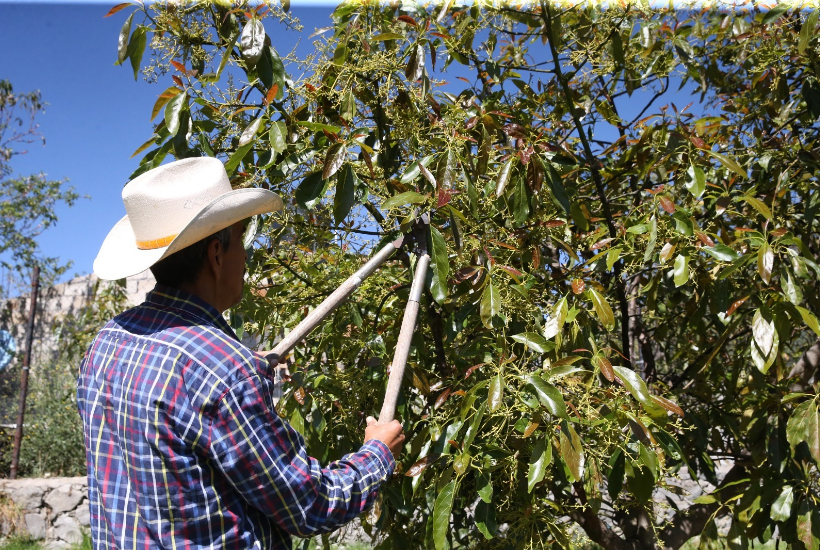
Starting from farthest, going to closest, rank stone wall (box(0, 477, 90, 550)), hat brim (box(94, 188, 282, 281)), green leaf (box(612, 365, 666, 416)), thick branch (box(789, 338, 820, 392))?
stone wall (box(0, 477, 90, 550)) < thick branch (box(789, 338, 820, 392)) < green leaf (box(612, 365, 666, 416)) < hat brim (box(94, 188, 282, 281))

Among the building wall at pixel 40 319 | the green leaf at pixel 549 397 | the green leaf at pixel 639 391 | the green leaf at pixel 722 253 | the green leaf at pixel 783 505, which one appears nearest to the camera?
the green leaf at pixel 549 397

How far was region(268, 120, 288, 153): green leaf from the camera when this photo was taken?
1532mm

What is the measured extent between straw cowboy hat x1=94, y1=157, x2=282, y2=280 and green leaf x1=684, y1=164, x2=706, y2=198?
1065 millimetres

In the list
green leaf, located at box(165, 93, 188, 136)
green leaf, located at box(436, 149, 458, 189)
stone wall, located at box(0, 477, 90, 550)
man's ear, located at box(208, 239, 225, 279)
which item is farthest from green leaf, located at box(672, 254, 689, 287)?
stone wall, located at box(0, 477, 90, 550)

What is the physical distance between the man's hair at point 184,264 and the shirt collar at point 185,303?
0.06ft

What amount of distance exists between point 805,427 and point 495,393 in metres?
0.84

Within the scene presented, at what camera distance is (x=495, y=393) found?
4.60ft

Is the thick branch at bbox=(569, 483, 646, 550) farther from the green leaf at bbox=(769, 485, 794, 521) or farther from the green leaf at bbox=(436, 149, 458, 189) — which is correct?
the green leaf at bbox=(436, 149, 458, 189)

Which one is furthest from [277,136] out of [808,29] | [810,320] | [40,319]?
[40,319]

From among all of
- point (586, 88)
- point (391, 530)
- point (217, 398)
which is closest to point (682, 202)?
point (586, 88)

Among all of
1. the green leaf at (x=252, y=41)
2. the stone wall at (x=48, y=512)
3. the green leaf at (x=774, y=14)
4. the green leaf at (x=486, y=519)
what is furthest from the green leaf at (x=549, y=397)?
the stone wall at (x=48, y=512)

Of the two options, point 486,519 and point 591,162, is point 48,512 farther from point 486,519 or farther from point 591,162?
point 591,162

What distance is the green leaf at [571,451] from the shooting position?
4.40 ft

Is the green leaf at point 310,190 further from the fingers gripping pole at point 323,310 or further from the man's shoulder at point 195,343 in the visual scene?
the man's shoulder at point 195,343
